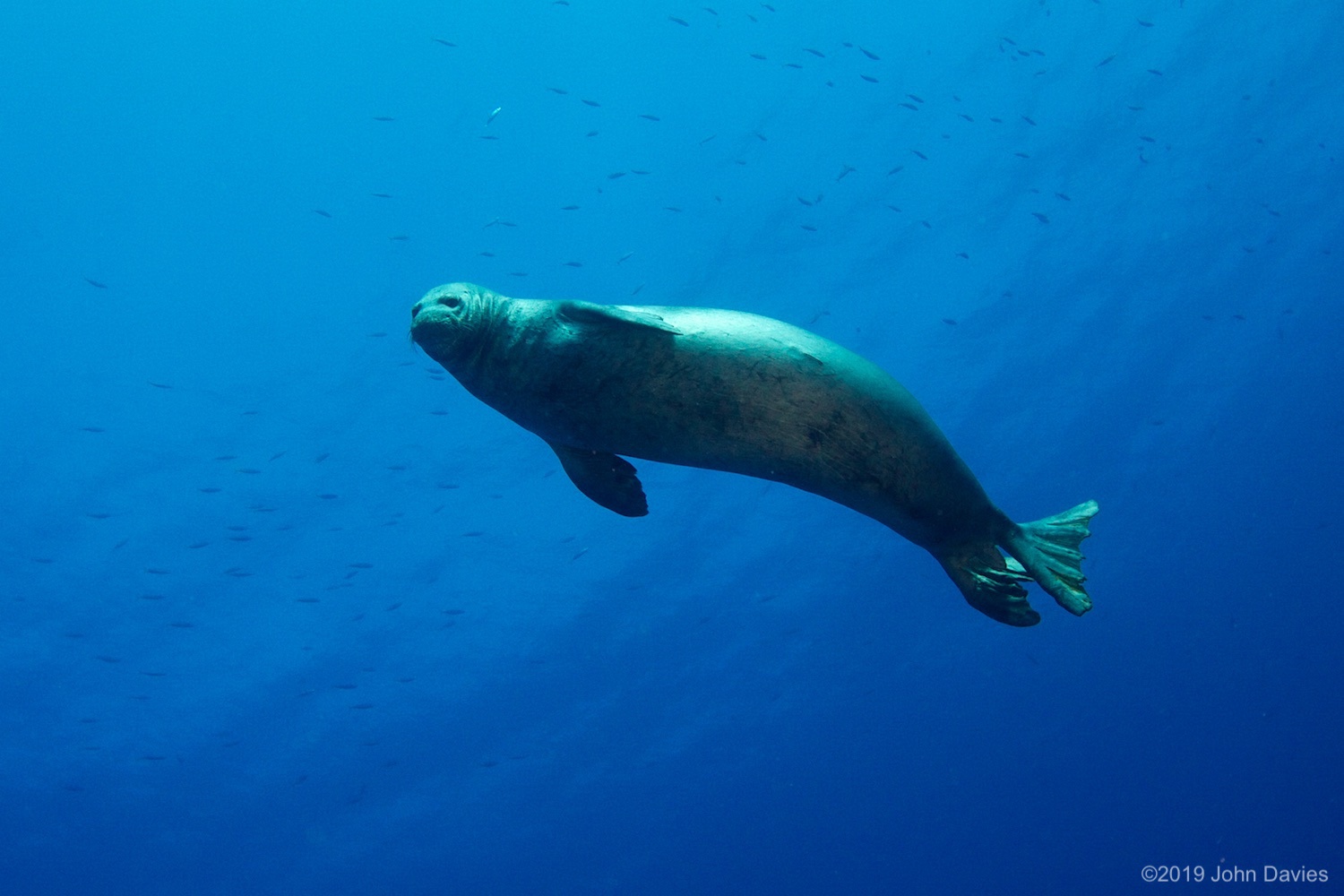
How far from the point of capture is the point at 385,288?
16250 millimetres

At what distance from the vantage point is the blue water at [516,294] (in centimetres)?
1474

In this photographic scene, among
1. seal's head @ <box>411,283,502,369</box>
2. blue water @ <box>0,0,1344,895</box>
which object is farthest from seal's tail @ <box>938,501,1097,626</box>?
blue water @ <box>0,0,1344,895</box>

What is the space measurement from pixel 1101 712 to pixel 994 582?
6345 centimetres

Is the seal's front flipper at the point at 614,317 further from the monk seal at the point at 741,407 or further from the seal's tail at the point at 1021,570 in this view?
the seal's tail at the point at 1021,570

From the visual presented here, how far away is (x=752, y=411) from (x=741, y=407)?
5 cm

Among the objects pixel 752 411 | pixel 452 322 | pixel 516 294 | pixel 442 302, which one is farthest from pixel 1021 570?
pixel 516 294

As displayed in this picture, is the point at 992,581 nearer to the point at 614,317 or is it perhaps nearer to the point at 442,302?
the point at 614,317

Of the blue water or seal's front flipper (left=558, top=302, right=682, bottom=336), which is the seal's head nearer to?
seal's front flipper (left=558, top=302, right=682, bottom=336)

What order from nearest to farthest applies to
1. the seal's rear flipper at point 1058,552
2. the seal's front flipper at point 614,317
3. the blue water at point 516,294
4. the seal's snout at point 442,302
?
the seal's front flipper at point 614,317 → the seal's rear flipper at point 1058,552 → the seal's snout at point 442,302 → the blue water at point 516,294

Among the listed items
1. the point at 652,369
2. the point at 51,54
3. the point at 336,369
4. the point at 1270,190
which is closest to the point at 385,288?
the point at 336,369

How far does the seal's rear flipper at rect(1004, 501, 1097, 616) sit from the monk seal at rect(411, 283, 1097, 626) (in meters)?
0.01

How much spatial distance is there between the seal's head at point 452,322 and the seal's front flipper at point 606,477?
64 centimetres

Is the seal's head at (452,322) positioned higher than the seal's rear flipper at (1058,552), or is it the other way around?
the seal's head at (452,322)

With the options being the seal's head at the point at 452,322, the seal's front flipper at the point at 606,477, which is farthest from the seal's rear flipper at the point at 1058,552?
A: the seal's head at the point at 452,322
